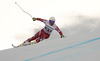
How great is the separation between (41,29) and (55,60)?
152 inches

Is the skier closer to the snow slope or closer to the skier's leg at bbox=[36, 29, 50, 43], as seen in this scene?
the skier's leg at bbox=[36, 29, 50, 43]

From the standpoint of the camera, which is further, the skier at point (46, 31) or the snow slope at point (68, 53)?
the skier at point (46, 31)

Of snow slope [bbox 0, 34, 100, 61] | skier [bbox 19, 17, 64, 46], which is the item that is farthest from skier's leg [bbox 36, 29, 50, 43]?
snow slope [bbox 0, 34, 100, 61]

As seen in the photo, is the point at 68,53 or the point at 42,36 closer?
the point at 68,53

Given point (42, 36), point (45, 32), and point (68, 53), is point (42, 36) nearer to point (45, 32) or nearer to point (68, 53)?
point (45, 32)

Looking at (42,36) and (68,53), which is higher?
(68,53)

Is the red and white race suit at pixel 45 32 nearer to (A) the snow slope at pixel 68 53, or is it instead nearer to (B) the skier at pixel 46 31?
(B) the skier at pixel 46 31

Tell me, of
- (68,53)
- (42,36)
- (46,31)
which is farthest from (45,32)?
(68,53)

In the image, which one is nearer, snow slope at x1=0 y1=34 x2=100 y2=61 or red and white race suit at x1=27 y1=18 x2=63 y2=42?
snow slope at x1=0 y1=34 x2=100 y2=61

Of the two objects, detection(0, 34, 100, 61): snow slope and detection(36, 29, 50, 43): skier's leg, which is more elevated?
detection(0, 34, 100, 61): snow slope

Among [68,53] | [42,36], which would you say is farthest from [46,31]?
[68,53]

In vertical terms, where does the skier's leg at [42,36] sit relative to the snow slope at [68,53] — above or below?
below

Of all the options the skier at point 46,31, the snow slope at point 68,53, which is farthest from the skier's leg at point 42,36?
the snow slope at point 68,53

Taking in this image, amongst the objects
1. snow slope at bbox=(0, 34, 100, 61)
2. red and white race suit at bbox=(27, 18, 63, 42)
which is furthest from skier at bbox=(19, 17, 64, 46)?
snow slope at bbox=(0, 34, 100, 61)
